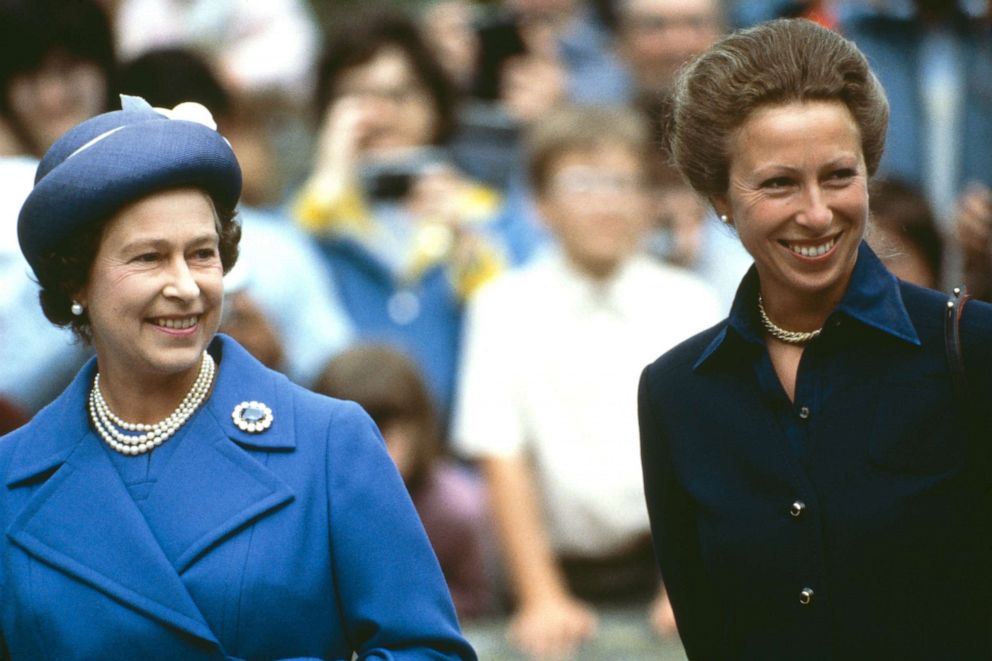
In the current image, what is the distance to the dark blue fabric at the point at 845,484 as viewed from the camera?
11.0ft

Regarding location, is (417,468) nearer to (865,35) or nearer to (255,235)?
(255,235)

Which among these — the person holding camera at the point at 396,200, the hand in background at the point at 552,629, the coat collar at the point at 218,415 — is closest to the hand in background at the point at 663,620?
the hand in background at the point at 552,629

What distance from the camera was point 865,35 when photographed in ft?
23.2

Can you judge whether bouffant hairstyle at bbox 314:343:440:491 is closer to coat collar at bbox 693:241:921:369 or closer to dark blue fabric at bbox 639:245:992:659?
dark blue fabric at bbox 639:245:992:659

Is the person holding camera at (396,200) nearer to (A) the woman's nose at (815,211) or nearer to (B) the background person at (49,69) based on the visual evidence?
(B) the background person at (49,69)

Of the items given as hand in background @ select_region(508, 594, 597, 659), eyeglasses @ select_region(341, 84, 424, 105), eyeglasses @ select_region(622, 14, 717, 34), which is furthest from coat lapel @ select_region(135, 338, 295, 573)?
eyeglasses @ select_region(622, 14, 717, 34)

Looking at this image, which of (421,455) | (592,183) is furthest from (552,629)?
(592,183)

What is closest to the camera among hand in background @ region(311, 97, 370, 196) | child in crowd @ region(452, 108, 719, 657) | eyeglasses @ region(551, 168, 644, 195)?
child in crowd @ region(452, 108, 719, 657)

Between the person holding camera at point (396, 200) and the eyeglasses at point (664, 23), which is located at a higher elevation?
the eyeglasses at point (664, 23)

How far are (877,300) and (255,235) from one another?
300cm

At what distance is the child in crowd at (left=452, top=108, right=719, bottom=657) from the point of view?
5789mm

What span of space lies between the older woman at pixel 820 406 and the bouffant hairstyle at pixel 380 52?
331 centimetres

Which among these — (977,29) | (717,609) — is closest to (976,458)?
(717,609)

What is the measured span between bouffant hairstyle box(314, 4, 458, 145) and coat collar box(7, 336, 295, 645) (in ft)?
11.4
